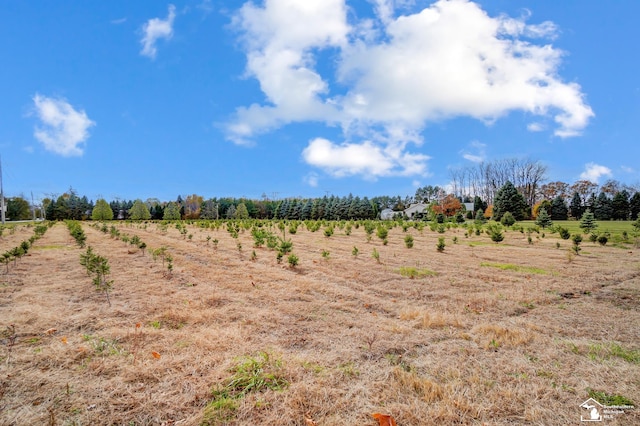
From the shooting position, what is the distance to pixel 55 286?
6723mm

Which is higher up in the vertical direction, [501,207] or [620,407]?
[501,207]

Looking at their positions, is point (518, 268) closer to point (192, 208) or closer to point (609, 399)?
point (609, 399)

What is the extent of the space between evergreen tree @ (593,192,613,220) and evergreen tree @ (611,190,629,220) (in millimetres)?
482

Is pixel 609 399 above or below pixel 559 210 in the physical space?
below

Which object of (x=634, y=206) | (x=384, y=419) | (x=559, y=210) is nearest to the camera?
(x=384, y=419)

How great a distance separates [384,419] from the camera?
2340 mm

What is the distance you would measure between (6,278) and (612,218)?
6314cm

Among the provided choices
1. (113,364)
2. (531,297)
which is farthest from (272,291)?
(531,297)

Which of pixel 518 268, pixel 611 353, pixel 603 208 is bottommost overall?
pixel 611 353

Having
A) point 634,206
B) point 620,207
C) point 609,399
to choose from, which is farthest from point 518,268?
point 634,206

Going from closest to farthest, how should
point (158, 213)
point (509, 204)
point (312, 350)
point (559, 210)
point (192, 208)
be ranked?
point (312, 350) < point (509, 204) < point (559, 210) < point (158, 213) < point (192, 208)

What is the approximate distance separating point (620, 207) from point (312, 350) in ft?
193

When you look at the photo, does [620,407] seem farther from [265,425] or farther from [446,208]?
[446,208]

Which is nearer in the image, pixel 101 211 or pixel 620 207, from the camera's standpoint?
pixel 620 207
